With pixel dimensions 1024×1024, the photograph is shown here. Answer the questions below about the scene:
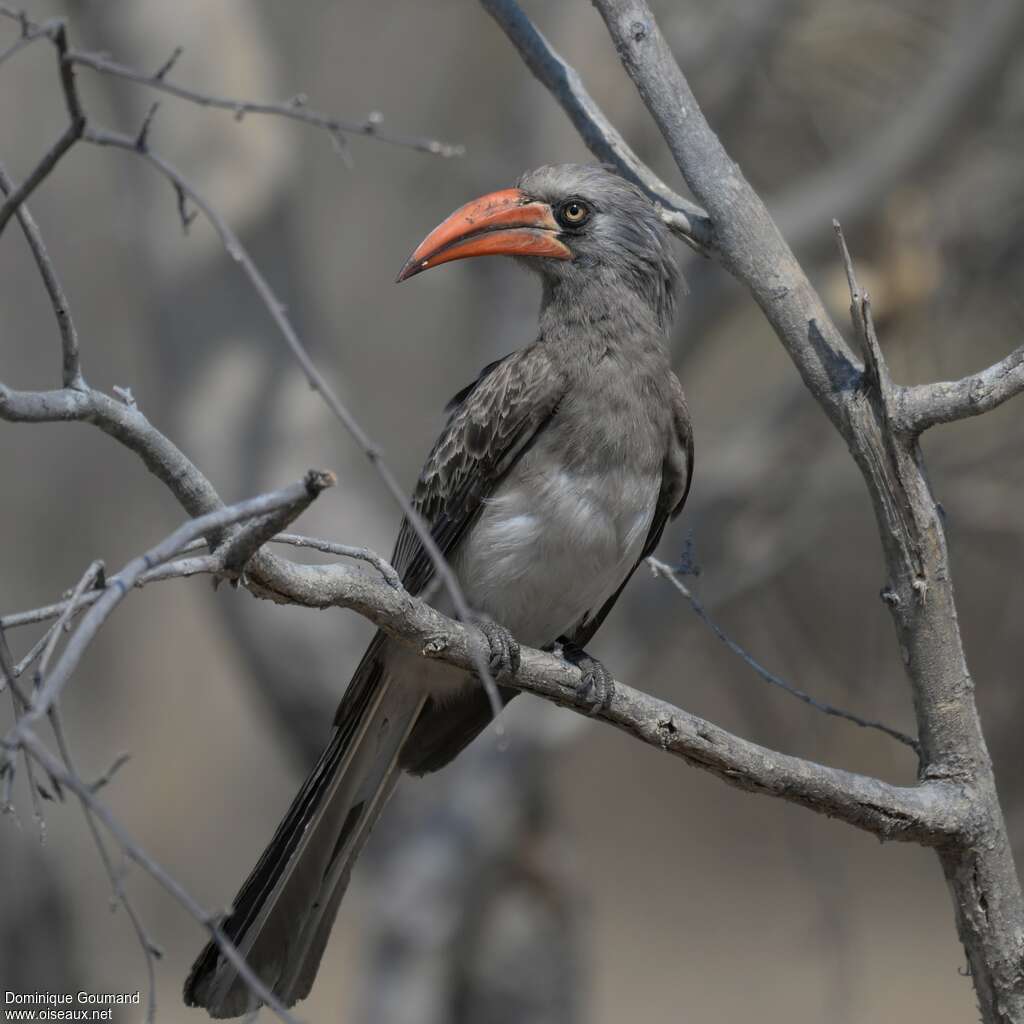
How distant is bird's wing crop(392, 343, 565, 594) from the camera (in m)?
3.98

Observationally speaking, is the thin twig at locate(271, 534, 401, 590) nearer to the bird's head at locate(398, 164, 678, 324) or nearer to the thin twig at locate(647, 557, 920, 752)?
the thin twig at locate(647, 557, 920, 752)

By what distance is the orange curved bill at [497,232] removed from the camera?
3885mm

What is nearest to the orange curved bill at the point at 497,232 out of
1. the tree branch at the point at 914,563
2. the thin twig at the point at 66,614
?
the tree branch at the point at 914,563

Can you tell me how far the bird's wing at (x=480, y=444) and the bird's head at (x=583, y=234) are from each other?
0.86 feet

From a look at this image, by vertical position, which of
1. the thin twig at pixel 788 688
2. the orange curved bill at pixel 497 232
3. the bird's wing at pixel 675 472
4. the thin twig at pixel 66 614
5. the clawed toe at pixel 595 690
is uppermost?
the orange curved bill at pixel 497 232

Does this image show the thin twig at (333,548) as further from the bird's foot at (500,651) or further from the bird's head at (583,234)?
the bird's head at (583,234)

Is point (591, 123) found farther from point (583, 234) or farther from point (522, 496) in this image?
point (522, 496)

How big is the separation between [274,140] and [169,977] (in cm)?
730

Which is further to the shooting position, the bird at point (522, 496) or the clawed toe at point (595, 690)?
the bird at point (522, 496)

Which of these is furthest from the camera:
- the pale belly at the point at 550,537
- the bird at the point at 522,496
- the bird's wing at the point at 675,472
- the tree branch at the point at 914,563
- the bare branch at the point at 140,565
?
the bird's wing at the point at 675,472

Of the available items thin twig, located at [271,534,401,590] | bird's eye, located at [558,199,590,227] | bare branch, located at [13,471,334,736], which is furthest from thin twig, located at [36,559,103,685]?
bird's eye, located at [558,199,590,227]

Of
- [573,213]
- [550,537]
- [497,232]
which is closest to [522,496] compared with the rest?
[550,537]

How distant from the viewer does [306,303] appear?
7172 millimetres

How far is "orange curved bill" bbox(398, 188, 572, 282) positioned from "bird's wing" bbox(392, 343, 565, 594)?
0.97 ft
